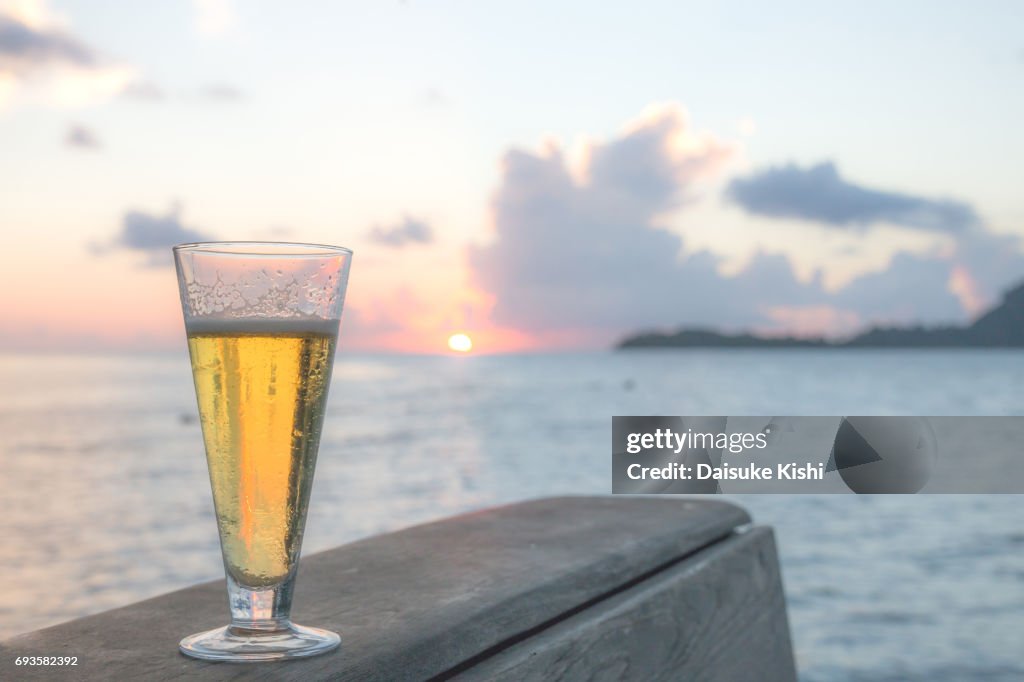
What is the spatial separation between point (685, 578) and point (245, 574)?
0.64 metres

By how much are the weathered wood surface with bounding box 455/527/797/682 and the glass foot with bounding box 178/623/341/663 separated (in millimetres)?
142

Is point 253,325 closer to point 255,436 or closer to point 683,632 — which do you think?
point 255,436

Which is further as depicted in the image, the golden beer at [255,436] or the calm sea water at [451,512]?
the calm sea water at [451,512]

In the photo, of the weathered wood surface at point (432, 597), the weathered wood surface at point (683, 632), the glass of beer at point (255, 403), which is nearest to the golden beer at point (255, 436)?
the glass of beer at point (255, 403)

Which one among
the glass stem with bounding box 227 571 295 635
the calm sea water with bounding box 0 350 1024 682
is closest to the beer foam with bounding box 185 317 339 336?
the glass stem with bounding box 227 571 295 635

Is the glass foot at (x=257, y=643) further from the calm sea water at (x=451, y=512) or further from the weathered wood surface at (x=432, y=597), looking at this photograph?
the calm sea water at (x=451, y=512)

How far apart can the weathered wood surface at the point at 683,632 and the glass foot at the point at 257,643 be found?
142 millimetres

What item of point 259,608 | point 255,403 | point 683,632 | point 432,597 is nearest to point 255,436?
point 255,403

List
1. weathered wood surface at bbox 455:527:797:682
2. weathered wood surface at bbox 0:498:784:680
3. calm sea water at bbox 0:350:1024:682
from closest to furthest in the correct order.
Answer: weathered wood surface at bbox 0:498:784:680, weathered wood surface at bbox 455:527:797:682, calm sea water at bbox 0:350:1024:682

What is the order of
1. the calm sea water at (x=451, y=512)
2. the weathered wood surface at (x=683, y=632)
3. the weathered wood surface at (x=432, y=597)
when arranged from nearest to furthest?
the weathered wood surface at (x=432, y=597)
the weathered wood surface at (x=683, y=632)
the calm sea water at (x=451, y=512)

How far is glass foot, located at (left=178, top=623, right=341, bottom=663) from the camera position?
861 mm

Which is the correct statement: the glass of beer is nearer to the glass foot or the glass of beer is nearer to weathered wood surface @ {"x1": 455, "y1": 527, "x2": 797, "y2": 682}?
the glass foot

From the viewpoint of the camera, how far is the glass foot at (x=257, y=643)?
861mm

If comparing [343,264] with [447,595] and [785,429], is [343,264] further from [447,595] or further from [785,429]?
[785,429]
